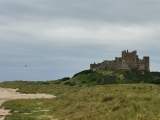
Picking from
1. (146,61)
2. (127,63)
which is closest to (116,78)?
(127,63)

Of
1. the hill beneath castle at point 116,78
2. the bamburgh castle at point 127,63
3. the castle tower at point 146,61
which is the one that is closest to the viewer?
the hill beneath castle at point 116,78

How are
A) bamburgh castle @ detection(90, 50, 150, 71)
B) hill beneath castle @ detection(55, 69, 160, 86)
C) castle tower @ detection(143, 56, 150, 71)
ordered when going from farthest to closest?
castle tower @ detection(143, 56, 150, 71), bamburgh castle @ detection(90, 50, 150, 71), hill beneath castle @ detection(55, 69, 160, 86)

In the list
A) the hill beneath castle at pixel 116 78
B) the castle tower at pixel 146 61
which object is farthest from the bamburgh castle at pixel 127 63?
the hill beneath castle at pixel 116 78

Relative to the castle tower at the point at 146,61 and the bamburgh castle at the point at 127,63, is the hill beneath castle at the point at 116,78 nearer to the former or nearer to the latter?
the bamburgh castle at the point at 127,63

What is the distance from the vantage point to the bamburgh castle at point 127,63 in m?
108

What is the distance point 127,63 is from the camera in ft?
355

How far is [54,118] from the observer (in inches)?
1093

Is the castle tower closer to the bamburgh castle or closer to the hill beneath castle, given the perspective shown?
the bamburgh castle

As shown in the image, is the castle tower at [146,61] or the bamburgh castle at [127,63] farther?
the castle tower at [146,61]

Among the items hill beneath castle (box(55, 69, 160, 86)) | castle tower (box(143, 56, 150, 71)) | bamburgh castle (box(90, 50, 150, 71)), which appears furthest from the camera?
castle tower (box(143, 56, 150, 71))

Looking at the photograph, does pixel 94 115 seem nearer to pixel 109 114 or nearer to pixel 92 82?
pixel 109 114

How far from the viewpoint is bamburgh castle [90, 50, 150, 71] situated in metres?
108

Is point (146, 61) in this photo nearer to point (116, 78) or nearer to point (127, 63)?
point (127, 63)

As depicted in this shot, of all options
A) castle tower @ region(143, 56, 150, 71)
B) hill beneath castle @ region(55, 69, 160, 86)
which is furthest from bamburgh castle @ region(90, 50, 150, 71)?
hill beneath castle @ region(55, 69, 160, 86)
